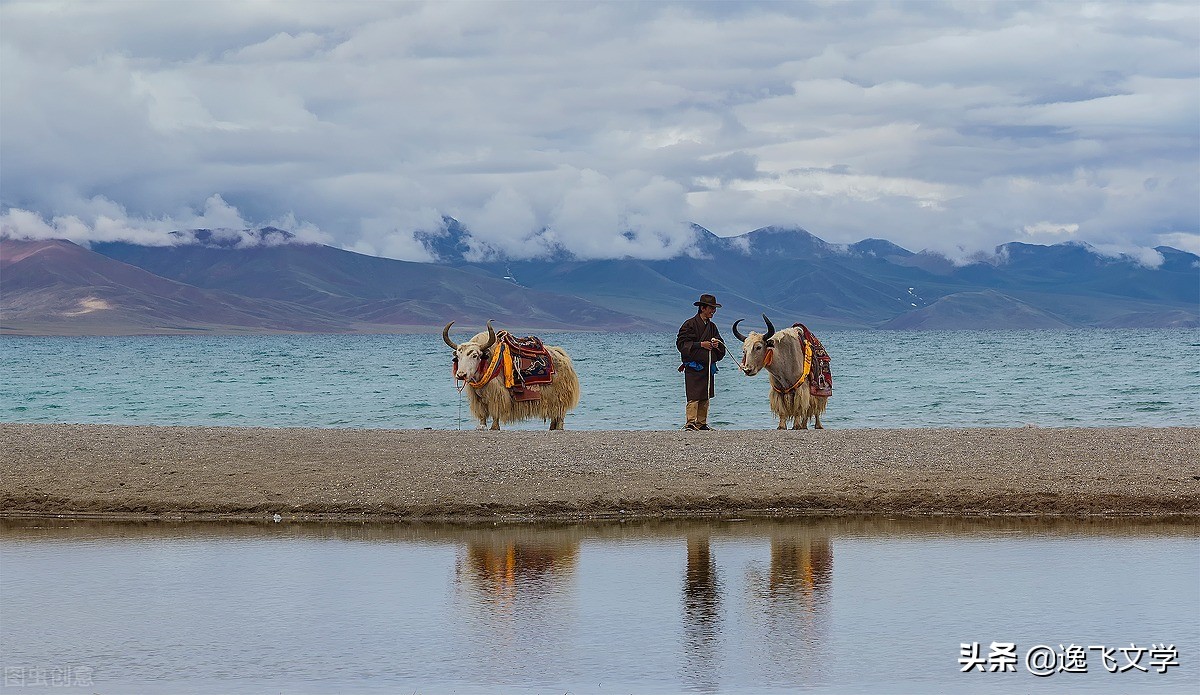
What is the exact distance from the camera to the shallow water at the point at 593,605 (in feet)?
20.0

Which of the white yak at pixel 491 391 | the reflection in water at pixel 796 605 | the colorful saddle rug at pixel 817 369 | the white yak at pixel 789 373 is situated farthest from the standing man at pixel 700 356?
the reflection in water at pixel 796 605

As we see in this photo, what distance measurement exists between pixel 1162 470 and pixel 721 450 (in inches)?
149

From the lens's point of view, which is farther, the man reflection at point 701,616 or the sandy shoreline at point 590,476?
the sandy shoreline at point 590,476

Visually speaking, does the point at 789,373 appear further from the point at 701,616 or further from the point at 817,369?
the point at 701,616

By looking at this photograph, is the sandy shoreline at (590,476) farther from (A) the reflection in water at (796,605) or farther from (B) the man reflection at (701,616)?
(B) the man reflection at (701,616)

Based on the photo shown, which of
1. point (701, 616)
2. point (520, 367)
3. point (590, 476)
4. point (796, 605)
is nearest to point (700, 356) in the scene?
point (520, 367)

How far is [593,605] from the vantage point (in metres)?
7.48

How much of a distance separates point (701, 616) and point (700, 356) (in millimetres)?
7983

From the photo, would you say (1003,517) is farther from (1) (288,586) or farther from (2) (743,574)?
(1) (288,586)

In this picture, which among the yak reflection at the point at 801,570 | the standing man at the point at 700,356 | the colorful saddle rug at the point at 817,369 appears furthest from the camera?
the colorful saddle rug at the point at 817,369

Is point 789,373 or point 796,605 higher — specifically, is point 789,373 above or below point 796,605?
above

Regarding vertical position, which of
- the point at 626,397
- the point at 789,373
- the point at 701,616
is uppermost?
the point at 789,373

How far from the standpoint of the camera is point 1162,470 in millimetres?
11797

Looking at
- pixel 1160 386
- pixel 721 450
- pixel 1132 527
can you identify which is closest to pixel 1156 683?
pixel 1132 527
